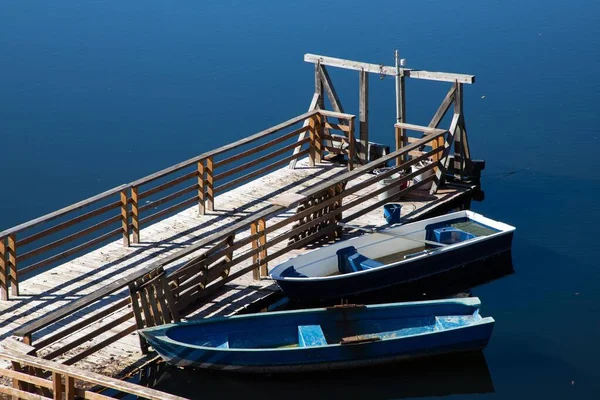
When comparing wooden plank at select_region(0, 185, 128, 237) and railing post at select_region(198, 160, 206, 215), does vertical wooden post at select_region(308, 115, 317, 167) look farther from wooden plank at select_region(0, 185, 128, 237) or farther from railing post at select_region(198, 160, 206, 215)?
wooden plank at select_region(0, 185, 128, 237)

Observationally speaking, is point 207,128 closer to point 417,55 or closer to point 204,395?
point 417,55

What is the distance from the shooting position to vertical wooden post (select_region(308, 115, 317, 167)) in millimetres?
23328

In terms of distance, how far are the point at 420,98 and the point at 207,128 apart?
5.63m

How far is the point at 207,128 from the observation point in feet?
93.2

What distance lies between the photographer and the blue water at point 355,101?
1905 cm

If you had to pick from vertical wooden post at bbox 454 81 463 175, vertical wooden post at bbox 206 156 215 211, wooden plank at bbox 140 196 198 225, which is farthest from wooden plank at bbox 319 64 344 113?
wooden plank at bbox 140 196 198 225

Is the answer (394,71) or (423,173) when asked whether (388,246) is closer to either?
(423,173)

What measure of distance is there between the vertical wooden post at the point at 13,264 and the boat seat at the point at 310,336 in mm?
4394

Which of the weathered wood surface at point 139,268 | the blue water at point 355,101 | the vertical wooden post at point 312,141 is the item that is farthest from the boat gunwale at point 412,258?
the vertical wooden post at point 312,141

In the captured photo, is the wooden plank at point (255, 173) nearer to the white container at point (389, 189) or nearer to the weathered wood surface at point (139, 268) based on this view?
the weathered wood surface at point (139, 268)

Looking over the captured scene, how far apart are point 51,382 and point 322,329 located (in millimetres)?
4448

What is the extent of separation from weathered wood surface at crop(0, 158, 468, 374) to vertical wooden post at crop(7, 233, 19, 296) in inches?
6.2

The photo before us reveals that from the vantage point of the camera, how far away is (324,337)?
1630 centimetres

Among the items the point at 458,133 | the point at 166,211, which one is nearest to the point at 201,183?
the point at 166,211
